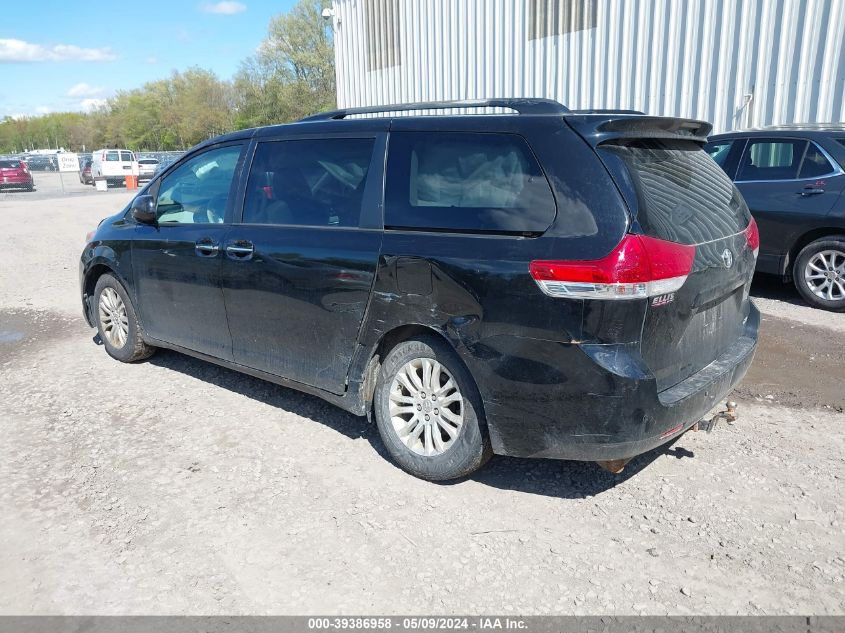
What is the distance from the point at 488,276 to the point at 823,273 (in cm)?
533

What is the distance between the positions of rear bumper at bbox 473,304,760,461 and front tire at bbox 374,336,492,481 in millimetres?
147

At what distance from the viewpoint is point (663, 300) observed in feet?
9.92

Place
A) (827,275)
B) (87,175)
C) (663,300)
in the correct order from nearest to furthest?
(663,300), (827,275), (87,175)

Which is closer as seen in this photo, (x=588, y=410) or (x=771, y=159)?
(x=588, y=410)

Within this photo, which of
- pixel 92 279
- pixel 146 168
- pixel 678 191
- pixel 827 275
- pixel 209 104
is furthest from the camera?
pixel 209 104

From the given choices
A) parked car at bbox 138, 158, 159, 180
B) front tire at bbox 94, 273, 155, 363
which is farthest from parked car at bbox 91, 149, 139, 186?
front tire at bbox 94, 273, 155, 363

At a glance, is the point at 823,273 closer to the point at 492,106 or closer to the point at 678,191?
the point at 678,191

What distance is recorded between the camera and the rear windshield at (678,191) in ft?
10.1

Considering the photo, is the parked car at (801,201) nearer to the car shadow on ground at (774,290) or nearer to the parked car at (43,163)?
the car shadow on ground at (774,290)

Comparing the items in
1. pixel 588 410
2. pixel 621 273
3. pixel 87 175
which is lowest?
pixel 87 175

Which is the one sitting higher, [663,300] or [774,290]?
[663,300]

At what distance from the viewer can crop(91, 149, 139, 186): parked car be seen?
3744 centimetres

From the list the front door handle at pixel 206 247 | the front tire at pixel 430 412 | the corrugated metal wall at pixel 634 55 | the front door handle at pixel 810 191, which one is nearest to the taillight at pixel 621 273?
the front tire at pixel 430 412

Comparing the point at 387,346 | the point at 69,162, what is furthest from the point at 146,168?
the point at 387,346
